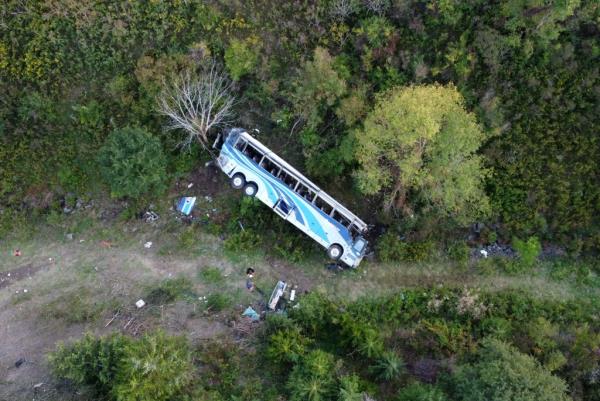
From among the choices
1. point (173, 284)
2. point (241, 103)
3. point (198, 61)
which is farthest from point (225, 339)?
point (198, 61)

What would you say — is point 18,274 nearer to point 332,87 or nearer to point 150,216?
point 150,216

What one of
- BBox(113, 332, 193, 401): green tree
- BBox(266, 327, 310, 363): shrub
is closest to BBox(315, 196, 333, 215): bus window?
BBox(266, 327, 310, 363): shrub

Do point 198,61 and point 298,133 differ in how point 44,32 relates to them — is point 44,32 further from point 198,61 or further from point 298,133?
point 298,133

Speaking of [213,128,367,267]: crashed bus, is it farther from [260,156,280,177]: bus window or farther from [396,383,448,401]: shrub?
[396,383,448,401]: shrub

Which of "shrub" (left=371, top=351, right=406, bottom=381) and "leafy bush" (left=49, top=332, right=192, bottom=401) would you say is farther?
"shrub" (left=371, top=351, right=406, bottom=381)

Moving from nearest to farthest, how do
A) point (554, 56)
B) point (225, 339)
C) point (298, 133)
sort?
1. point (225, 339)
2. point (554, 56)
3. point (298, 133)

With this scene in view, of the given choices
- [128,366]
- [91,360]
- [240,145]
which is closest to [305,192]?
[240,145]
